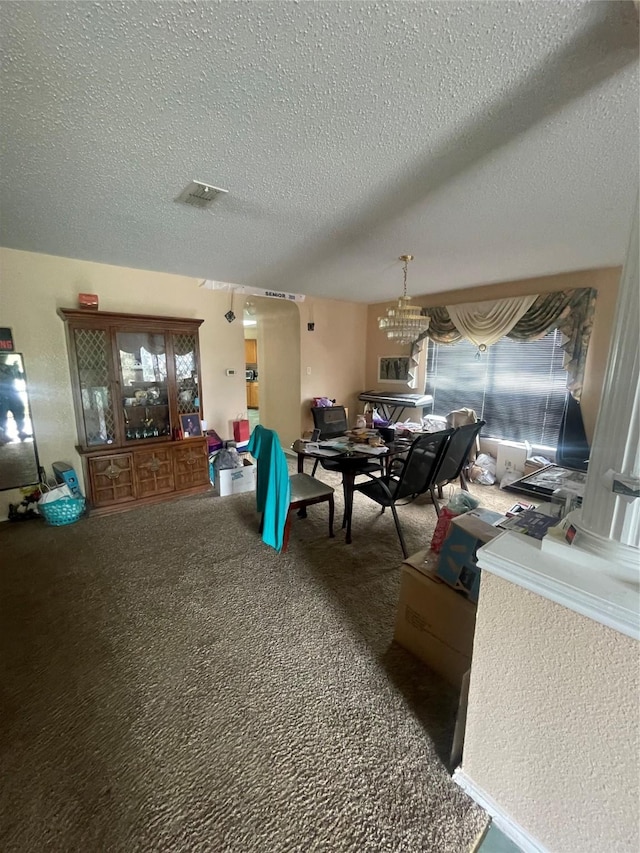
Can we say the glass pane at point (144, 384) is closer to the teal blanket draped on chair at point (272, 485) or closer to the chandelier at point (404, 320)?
the teal blanket draped on chair at point (272, 485)

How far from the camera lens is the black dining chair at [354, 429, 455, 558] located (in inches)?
102

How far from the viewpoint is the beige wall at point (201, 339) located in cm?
317

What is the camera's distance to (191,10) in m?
0.97

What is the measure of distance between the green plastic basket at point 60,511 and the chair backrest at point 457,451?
326 centimetres

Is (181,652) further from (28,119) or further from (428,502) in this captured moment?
(428,502)

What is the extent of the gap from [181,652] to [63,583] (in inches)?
44.6

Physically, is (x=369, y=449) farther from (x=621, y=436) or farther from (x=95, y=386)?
(x=95, y=386)

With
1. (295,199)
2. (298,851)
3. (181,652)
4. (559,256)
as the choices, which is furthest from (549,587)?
(559,256)

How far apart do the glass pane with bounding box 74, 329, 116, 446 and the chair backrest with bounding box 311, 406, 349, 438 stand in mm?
2219

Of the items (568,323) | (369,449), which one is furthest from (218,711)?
(568,323)

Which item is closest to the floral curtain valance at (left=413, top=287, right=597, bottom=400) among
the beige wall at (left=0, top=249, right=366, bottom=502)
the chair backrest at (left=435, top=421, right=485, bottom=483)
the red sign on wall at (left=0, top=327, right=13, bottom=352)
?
the chair backrest at (left=435, top=421, right=485, bottom=483)

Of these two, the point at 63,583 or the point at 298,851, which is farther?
the point at 63,583

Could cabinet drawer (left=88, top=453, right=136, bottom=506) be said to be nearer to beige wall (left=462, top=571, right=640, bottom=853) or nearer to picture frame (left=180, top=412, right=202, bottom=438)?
picture frame (left=180, top=412, right=202, bottom=438)

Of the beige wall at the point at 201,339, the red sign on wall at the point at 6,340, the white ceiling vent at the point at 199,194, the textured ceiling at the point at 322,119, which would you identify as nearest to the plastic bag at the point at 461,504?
the textured ceiling at the point at 322,119
